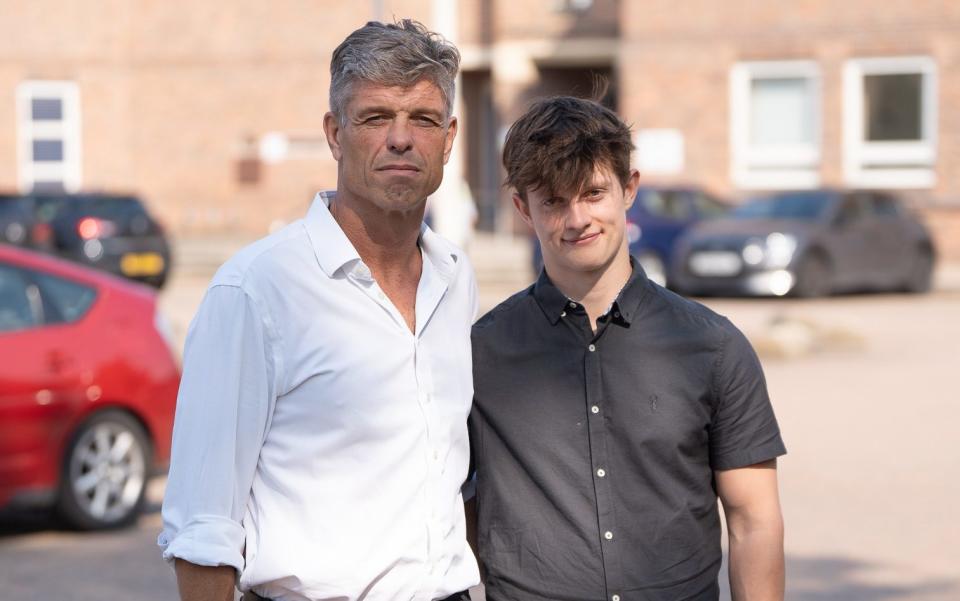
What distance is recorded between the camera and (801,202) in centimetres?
2303

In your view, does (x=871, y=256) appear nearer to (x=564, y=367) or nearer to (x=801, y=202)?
(x=801, y=202)

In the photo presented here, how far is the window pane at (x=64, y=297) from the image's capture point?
339 inches

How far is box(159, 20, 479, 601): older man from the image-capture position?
2.88 m

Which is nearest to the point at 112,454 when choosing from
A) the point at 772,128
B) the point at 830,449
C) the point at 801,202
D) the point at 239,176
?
the point at 830,449

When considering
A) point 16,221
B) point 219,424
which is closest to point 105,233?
point 16,221

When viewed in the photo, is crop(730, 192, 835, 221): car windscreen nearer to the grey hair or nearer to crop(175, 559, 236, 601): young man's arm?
the grey hair

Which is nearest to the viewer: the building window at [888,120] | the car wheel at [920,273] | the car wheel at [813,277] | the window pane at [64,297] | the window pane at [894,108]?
the window pane at [64,297]

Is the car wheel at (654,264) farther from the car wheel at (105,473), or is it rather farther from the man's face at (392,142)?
the man's face at (392,142)

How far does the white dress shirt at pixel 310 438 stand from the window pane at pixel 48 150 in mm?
36589

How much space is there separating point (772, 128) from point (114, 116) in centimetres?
1571

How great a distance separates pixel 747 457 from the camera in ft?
10.6

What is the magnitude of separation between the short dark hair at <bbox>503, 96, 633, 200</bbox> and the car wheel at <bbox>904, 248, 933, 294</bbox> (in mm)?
21071

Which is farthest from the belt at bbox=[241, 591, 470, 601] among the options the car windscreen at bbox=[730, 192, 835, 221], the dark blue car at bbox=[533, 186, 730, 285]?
the car windscreen at bbox=[730, 192, 835, 221]

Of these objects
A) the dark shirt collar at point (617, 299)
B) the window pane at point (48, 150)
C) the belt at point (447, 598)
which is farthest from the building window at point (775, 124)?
the belt at point (447, 598)
